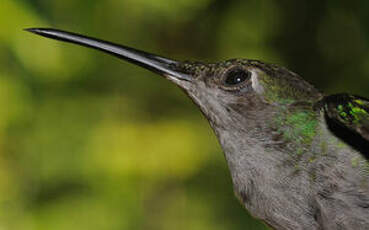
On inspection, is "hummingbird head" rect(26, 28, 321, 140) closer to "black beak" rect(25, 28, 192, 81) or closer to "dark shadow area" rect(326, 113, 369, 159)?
"black beak" rect(25, 28, 192, 81)

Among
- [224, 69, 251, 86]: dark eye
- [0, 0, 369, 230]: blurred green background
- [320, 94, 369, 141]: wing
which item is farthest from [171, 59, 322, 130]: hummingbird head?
[0, 0, 369, 230]: blurred green background

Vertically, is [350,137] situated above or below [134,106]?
below

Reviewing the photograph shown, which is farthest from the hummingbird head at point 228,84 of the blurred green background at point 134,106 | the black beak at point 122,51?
the blurred green background at point 134,106

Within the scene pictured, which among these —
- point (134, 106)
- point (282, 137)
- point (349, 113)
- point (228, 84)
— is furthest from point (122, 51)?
point (134, 106)

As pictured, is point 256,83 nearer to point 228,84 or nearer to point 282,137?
point 228,84

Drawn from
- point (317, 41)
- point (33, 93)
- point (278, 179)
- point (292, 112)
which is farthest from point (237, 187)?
point (317, 41)

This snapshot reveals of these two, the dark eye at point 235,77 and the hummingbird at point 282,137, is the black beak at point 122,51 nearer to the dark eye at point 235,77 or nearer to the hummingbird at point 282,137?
the hummingbird at point 282,137

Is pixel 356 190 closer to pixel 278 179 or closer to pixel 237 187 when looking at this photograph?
pixel 278 179
